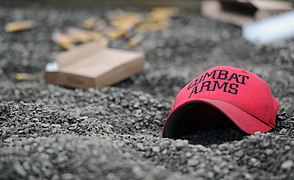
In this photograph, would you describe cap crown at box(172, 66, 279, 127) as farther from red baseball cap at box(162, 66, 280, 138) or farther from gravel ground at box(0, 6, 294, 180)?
gravel ground at box(0, 6, 294, 180)

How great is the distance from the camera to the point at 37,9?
189 inches

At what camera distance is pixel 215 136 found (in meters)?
2.20

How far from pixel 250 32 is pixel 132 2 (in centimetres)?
140

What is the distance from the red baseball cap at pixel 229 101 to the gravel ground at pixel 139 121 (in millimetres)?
71

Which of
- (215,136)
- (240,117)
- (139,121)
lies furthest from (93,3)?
(240,117)

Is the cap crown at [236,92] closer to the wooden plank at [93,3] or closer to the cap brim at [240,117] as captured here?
the cap brim at [240,117]

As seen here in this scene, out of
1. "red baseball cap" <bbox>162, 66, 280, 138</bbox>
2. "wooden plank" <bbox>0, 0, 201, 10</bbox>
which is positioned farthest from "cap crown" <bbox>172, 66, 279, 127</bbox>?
"wooden plank" <bbox>0, 0, 201, 10</bbox>

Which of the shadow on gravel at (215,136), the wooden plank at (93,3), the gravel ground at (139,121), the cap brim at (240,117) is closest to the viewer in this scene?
the gravel ground at (139,121)

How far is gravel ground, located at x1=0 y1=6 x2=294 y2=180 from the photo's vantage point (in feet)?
A: 5.74

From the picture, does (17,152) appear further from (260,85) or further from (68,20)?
(68,20)

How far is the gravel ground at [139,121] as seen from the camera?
5.74 feet

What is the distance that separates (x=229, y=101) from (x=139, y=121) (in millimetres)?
549

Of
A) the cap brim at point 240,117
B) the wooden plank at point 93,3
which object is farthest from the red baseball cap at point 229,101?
the wooden plank at point 93,3

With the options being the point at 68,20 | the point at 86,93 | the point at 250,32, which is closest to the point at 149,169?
the point at 86,93
